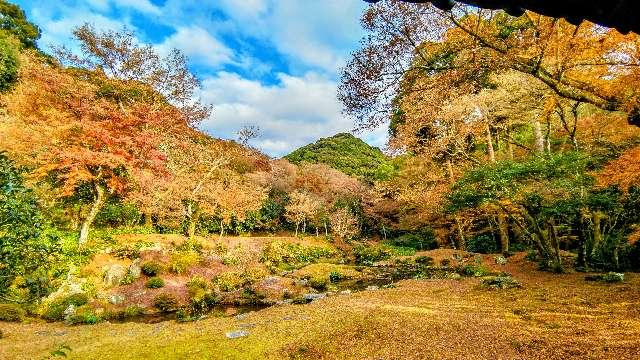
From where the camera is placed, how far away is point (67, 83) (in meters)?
17.6

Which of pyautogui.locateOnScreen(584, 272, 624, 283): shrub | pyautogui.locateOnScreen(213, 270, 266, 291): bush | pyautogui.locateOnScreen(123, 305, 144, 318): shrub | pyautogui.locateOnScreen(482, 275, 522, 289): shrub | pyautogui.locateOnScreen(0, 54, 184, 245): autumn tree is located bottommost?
pyautogui.locateOnScreen(123, 305, 144, 318): shrub

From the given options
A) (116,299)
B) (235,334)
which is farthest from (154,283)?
(235,334)

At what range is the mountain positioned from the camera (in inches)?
2184

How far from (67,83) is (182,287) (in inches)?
449

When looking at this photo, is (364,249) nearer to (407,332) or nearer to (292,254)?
(292,254)

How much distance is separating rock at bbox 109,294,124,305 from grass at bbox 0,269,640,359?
2714 mm

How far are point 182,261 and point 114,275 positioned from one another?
272cm

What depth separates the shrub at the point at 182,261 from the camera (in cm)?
1556

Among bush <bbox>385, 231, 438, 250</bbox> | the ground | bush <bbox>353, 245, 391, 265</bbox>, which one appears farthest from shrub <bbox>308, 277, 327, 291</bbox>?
bush <bbox>385, 231, 438, 250</bbox>

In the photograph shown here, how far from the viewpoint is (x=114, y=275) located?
A: 45.9ft

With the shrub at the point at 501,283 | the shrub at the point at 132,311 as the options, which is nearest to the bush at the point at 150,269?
the shrub at the point at 132,311

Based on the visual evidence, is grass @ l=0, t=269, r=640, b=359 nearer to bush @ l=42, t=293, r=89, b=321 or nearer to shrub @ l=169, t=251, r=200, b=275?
bush @ l=42, t=293, r=89, b=321

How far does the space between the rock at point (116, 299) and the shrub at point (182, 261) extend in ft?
9.36

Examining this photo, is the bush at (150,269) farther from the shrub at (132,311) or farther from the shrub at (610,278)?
the shrub at (610,278)
